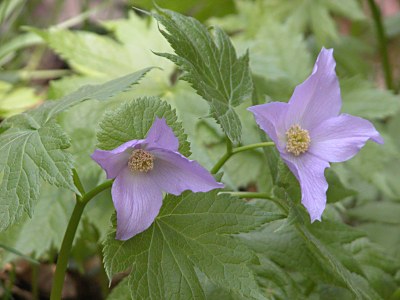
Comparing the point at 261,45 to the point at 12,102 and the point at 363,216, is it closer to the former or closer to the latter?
the point at 363,216

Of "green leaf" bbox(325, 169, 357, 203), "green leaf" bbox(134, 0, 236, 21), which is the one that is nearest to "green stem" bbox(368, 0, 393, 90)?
"green leaf" bbox(134, 0, 236, 21)

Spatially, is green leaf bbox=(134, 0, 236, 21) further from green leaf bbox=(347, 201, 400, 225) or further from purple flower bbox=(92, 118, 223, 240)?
purple flower bbox=(92, 118, 223, 240)

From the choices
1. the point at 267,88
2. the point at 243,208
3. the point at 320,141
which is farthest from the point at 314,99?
the point at 267,88

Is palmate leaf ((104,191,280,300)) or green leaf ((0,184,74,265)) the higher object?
palmate leaf ((104,191,280,300))

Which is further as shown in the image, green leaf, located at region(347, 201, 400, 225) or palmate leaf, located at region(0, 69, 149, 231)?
green leaf, located at region(347, 201, 400, 225)

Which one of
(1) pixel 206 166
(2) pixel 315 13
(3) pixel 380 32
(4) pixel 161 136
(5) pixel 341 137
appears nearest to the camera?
(4) pixel 161 136

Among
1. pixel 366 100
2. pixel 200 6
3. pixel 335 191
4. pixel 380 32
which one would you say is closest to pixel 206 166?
pixel 335 191

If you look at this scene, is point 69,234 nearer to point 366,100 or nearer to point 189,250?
point 189,250
